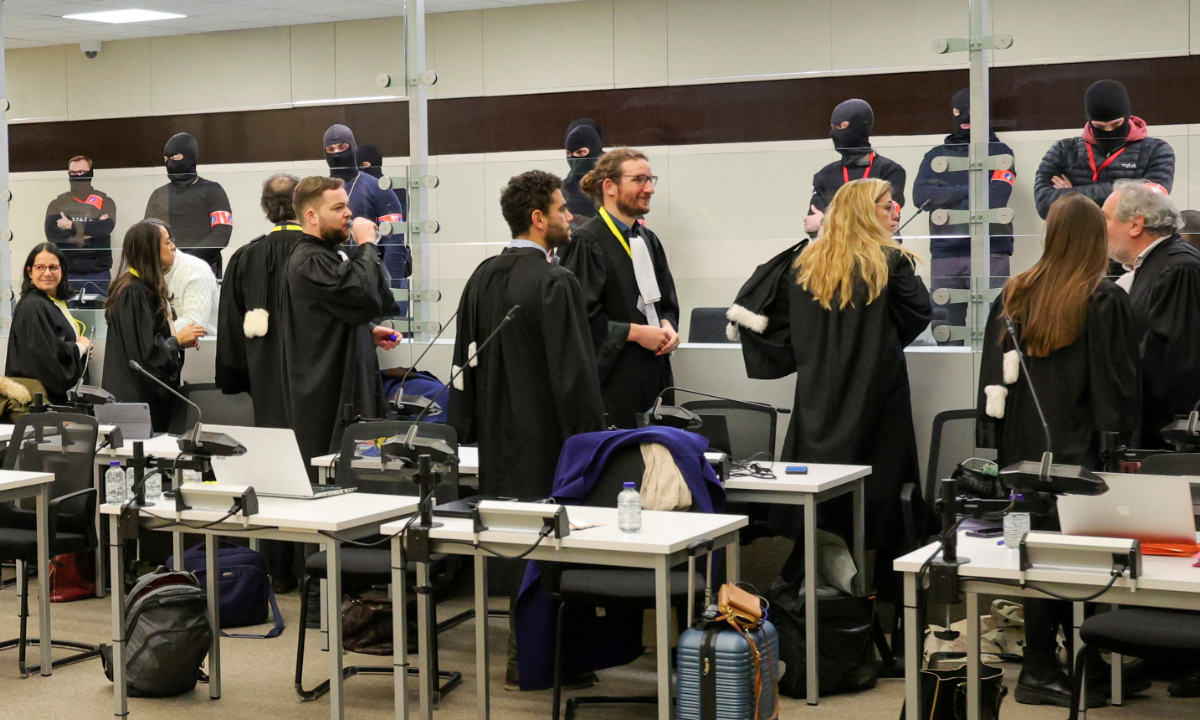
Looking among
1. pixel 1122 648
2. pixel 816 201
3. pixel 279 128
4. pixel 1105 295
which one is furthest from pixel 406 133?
pixel 1122 648

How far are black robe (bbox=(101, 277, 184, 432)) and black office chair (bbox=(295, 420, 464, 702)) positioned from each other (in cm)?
201

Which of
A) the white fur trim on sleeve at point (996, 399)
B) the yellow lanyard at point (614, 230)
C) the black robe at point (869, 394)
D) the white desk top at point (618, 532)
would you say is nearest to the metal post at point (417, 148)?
the yellow lanyard at point (614, 230)

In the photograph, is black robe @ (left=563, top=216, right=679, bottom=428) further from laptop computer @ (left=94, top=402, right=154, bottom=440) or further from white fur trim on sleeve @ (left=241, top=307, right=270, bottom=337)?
laptop computer @ (left=94, top=402, right=154, bottom=440)

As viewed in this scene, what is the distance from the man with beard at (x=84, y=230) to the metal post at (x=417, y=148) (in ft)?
6.29

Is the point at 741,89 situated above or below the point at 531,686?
above

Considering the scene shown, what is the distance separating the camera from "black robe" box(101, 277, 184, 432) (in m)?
6.19

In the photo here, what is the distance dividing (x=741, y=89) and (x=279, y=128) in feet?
9.12

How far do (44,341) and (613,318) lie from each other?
9.96 feet

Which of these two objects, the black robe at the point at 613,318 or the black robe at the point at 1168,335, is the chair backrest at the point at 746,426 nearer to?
the black robe at the point at 613,318

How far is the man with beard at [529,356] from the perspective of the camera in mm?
4367

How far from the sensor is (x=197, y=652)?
4289 millimetres

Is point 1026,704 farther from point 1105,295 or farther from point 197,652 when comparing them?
point 197,652

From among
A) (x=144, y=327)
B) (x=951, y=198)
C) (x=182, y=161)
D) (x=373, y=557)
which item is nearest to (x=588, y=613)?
(x=373, y=557)

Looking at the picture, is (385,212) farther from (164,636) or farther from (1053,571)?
(1053,571)
